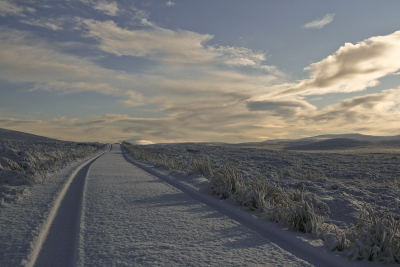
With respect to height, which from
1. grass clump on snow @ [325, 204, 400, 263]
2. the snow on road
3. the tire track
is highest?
grass clump on snow @ [325, 204, 400, 263]

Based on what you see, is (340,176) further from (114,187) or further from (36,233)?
(36,233)

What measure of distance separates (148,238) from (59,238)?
140 centimetres

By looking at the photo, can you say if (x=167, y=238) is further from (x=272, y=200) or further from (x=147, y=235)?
(x=272, y=200)

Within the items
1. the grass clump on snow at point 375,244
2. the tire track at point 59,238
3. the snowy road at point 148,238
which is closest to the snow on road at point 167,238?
the snowy road at point 148,238

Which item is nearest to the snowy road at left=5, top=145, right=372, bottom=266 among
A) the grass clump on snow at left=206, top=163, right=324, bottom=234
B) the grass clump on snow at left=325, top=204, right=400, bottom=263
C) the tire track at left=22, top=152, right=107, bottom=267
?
the tire track at left=22, top=152, right=107, bottom=267

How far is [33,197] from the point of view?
6270 millimetres

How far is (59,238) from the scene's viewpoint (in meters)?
3.84

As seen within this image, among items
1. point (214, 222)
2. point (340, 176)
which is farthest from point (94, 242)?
point (340, 176)

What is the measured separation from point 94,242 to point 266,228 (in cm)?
278

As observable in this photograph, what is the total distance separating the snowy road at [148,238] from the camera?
3.07 metres

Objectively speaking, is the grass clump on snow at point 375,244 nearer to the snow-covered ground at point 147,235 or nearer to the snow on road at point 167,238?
the snow-covered ground at point 147,235

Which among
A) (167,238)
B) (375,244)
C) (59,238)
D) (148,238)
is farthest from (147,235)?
(375,244)

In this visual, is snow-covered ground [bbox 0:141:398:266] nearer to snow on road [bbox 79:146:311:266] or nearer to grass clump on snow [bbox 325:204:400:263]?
snow on road [bbox 79:146:311:266]

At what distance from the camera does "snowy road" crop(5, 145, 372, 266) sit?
3.07m
